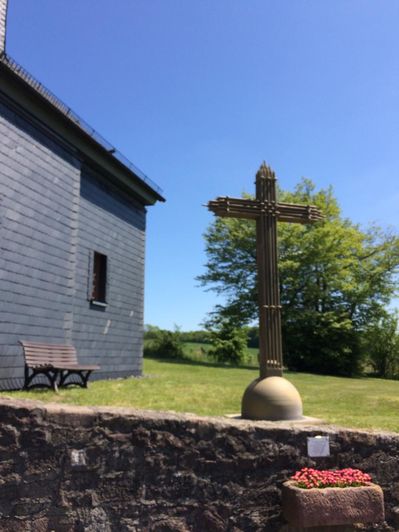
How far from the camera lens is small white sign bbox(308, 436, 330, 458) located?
3.73m

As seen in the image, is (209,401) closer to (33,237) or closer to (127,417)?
(33,237)

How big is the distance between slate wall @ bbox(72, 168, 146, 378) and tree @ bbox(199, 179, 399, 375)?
11.3 meters

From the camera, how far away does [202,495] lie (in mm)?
3535

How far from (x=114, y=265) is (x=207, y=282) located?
14395 millimetres

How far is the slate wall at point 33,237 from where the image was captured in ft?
29.0

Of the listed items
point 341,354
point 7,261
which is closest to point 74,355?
point 7,261

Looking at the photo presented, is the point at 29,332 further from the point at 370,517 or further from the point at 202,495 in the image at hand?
the point at 370,517

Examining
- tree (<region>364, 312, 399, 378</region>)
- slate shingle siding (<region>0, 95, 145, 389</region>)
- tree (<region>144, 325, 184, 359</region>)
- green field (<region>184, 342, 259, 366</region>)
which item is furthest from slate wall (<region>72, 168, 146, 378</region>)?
tree (<region>364, 312, 399, 378</region>)

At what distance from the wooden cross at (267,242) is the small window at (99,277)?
7.09m

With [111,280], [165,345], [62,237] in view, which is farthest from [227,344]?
[62,237]

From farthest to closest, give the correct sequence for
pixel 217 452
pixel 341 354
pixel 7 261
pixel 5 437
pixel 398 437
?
pixel 341 354
pixel 7 261
pixel 398 437
pixel 217 452
pixel 5 437

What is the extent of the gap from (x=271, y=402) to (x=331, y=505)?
1.75 meters

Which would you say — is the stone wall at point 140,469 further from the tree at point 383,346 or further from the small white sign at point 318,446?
the tree at point 383,346

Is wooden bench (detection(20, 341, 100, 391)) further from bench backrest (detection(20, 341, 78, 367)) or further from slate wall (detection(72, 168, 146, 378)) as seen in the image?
slate wall (detection(72, 168, 146, 378))
